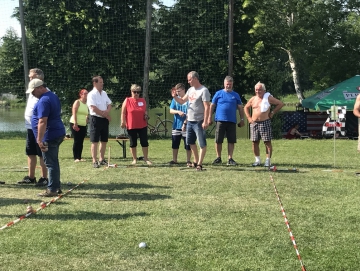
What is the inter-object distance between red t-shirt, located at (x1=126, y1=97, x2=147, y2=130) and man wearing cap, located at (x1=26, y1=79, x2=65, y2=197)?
132 inches

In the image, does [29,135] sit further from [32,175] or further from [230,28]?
[230,28]

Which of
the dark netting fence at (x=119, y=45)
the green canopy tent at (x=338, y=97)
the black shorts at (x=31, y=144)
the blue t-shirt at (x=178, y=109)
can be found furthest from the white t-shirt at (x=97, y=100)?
the green canopy tent at (x=338, y=97)

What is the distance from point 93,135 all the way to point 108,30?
29.2ft

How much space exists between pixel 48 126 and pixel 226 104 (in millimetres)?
4195

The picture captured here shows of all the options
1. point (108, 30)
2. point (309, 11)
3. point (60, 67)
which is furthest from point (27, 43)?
point (309, 11)

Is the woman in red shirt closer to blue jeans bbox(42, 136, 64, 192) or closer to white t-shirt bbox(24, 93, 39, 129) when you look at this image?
white t-shirt bbox(24, 93, 39, 129)

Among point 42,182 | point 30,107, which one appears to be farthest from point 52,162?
point 30,107

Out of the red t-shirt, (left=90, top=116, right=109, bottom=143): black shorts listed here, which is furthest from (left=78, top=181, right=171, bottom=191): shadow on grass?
the red t-shirt

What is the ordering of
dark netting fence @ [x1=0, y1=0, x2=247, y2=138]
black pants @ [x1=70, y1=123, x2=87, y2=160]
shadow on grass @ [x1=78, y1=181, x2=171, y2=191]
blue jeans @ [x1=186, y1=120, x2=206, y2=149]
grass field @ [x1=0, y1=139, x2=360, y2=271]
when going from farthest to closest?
dark netting fence @ [x1=0, y1=0, x2=247, y2=138]
black pants @ [x1=70, y1=123, x2=87, y2=160]
blue jeans @ [x1=186, y1=120, x2=206, y2=149]
shadow on grass @ [x1=78, y1=181, x2=171, y2=191]
grass field @ [x1=0, y1=139, x2=360, y2=271]

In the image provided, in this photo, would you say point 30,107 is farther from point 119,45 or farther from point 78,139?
point 119,45

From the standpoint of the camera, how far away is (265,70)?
61.9 feet

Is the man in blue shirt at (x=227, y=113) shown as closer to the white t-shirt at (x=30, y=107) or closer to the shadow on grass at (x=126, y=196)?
the shadow on grass at (x=126, y=196)

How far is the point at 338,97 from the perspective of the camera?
18.1 m

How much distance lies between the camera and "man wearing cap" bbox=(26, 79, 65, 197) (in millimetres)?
6438
